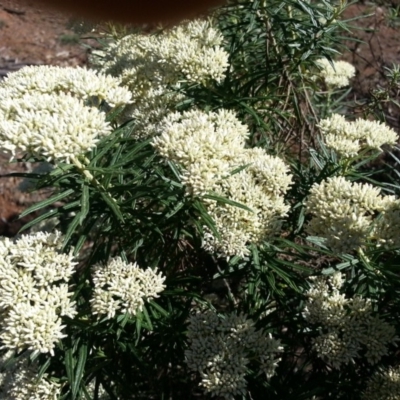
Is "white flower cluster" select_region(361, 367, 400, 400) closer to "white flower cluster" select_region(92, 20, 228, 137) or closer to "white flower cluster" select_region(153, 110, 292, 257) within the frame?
"white flower cluster" select_region(153, 110, 292, 257)

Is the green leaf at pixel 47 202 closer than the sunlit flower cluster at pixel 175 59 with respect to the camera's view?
Yes

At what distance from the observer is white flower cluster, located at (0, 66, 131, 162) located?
1702 mm

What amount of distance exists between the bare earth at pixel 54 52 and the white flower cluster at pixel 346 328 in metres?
3.26

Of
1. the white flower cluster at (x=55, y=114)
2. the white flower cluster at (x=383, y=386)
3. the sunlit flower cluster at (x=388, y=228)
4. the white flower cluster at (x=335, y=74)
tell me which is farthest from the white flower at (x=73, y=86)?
the white flower cluster at (x=335, y=74)

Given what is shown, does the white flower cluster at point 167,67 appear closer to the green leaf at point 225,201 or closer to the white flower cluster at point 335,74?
the green leaf at point 225,201

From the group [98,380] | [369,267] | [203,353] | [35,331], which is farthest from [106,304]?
[369,267]

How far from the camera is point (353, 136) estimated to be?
7.65 feet

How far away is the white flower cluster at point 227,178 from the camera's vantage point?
1.76m

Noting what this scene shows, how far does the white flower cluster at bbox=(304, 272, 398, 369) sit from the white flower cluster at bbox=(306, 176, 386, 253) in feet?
0.86

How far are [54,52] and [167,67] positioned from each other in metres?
5.45

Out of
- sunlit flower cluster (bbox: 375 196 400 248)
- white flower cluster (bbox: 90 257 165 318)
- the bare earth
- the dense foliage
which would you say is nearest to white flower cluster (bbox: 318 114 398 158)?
the dense foliage

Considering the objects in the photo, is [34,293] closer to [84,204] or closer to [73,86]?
[84,204]

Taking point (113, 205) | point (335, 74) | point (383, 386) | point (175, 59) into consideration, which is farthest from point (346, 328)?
point (335, 74)

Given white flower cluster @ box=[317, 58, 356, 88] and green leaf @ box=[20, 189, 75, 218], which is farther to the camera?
white flower cluster @ box=[317, 58, 356, 88]
